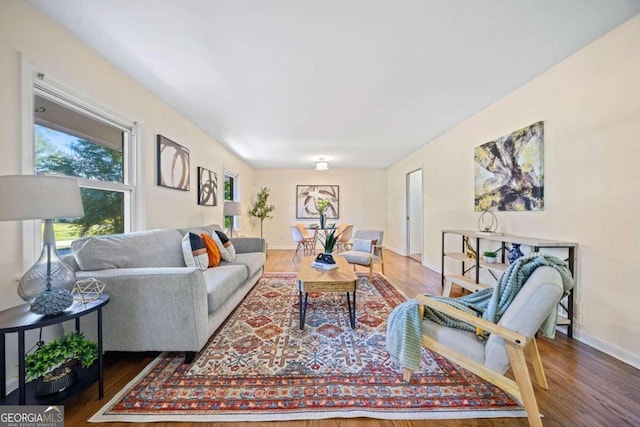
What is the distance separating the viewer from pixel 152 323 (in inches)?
65.9

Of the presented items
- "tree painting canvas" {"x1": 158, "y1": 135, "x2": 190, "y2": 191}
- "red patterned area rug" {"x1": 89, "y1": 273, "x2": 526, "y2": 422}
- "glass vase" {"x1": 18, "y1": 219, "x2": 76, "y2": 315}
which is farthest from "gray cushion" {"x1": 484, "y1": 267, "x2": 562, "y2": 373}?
"tree painting canvas" {"x1": 158, "y1": 135, "x2": 190, "y2": 191}

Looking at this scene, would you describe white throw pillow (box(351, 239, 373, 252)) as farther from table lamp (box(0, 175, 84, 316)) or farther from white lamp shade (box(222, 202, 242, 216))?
table lamp (box(0, 175, 84, 316))

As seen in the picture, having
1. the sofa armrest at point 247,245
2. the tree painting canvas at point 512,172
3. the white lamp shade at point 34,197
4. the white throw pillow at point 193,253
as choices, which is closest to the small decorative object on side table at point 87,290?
the white lamp shade at point 34,197

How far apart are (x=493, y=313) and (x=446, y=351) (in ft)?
1.13

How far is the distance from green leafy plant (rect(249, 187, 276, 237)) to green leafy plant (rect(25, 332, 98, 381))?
17.3 feet

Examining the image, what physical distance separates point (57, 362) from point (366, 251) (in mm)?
3454

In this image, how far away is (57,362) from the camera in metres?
1.30

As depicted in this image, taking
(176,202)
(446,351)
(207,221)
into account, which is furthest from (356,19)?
(207,221)

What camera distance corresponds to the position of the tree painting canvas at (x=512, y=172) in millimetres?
2398

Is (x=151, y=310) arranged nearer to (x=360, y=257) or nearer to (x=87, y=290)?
(x=87, y=290)

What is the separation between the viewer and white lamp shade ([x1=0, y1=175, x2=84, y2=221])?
1.11m

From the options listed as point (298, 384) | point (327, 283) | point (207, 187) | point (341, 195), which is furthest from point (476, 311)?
point (341, 195)

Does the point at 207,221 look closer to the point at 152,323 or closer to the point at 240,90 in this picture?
the point at 240,90

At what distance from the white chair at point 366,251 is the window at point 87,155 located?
113 inches
